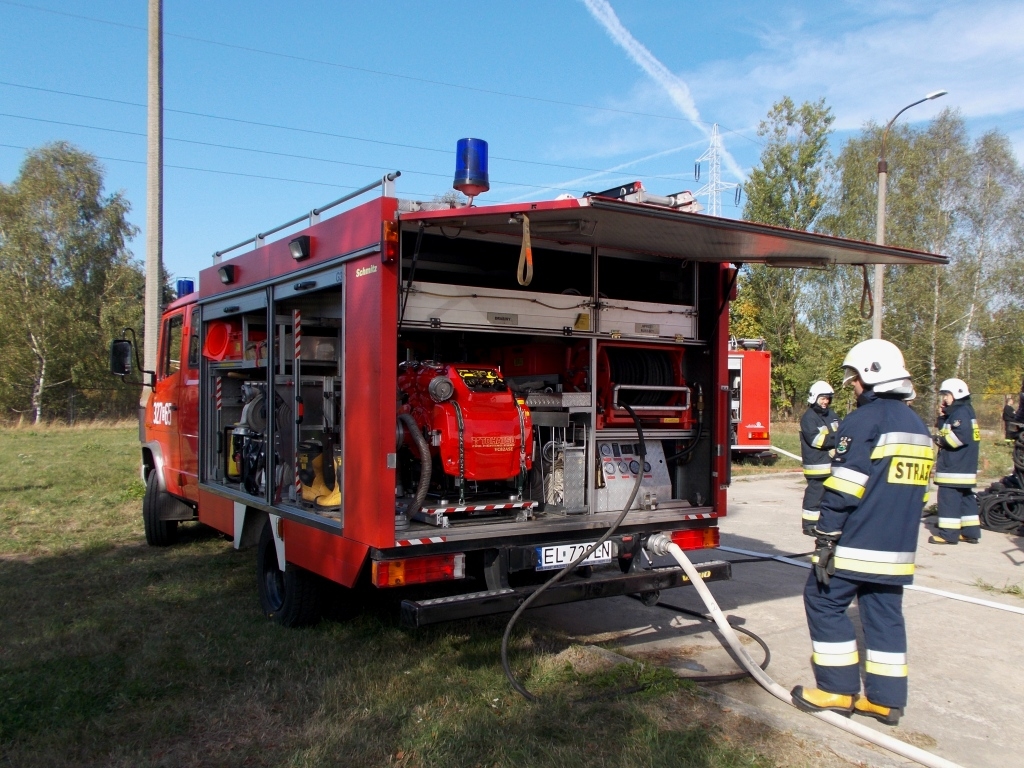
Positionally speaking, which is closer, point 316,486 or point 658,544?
point 658,544

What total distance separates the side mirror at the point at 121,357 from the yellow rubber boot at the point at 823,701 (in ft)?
20.9

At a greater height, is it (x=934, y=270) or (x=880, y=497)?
(x=934, y=270)

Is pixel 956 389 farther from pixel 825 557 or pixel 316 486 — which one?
pixel 316 486

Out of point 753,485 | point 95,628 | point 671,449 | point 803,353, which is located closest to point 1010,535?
point 753,485

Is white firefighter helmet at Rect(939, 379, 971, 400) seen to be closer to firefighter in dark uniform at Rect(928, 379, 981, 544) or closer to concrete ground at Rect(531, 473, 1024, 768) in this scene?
firefighter in dark uniform at Rect(928, 379, 981, 544)

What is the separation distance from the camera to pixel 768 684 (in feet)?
13.8

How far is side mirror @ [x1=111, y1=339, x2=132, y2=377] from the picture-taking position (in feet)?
24.3

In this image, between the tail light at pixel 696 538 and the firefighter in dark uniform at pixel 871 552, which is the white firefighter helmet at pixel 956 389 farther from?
the firefighter in dark uniform at pixel 871 552

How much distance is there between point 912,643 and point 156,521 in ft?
22.5

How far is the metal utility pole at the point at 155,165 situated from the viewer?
11133mm

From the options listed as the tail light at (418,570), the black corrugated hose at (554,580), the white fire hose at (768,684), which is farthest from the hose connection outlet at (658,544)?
the tail light at (418,570)

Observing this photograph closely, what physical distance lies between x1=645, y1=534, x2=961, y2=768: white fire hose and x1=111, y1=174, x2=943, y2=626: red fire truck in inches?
5.8

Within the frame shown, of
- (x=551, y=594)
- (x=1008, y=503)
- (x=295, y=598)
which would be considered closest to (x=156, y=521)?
(x=295, y=598)

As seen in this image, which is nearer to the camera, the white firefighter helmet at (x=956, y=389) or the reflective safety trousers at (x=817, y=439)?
the reflective safety trousers at (x=817, y=439)
